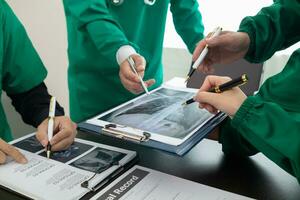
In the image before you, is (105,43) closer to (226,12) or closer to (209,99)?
(209,99)

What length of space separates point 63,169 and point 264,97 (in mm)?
403

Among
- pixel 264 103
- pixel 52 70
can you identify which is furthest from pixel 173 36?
pixel 264 103

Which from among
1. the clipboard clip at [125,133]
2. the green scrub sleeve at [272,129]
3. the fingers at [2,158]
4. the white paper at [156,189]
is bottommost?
the white paper at [156,189]

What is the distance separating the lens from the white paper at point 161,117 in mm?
678

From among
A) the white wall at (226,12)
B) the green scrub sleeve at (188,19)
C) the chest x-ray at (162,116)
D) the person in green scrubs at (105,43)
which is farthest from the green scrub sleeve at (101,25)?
the white wall at (226,12)

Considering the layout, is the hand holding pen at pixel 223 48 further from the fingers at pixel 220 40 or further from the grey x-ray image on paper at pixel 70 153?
the grey x-ray image on paper at pixel 70 153

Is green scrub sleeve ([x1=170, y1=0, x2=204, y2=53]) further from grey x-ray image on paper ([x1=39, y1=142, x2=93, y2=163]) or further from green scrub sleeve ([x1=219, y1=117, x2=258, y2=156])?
grey x-ray image on paper ([x1=39, y1=142, x2=93, y2=163])

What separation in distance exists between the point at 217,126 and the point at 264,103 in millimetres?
183

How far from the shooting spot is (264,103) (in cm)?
57

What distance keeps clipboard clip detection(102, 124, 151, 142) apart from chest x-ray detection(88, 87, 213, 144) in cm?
2

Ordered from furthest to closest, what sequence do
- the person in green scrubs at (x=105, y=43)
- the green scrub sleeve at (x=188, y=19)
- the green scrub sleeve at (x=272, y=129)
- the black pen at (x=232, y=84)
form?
the green scrub sleeve at (x=188, y=19) → the person in green scrubs at (x=105, y=43) → the black pen at (x=232, y=84) → the green scrub sleeve at (x=272, y=129)

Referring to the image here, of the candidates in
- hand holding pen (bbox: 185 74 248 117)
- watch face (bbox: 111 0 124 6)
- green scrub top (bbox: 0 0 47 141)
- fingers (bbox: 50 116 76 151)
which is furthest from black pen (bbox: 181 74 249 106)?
green scrub top (bbox: 0 0 47 141)

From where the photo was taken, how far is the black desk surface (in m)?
0.62

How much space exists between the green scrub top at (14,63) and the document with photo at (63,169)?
0.90 ft
